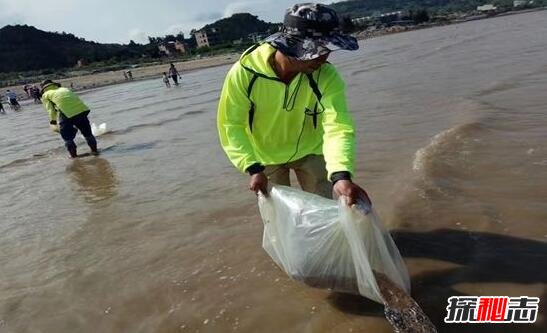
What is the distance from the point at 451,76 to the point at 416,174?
906cm

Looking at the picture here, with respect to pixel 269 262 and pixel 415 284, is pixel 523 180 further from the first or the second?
pixel 269 262

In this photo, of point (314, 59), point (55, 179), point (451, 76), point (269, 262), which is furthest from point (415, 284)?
point (451, 76)

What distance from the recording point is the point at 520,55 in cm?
1549

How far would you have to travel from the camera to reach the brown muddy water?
10.9 feet

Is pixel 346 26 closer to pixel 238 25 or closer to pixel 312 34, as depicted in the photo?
pixel 312 34

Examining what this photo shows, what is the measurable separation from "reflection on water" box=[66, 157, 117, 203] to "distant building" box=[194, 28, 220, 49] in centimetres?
13464

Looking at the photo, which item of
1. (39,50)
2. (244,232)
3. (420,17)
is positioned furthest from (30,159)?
(39,50)

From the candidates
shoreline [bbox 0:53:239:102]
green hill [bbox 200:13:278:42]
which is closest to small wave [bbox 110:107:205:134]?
shoreline [bbox 0:53:239:102]

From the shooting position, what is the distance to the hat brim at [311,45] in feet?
8.95

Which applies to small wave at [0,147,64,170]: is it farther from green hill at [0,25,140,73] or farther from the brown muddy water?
green hill at [0,25,140,73]

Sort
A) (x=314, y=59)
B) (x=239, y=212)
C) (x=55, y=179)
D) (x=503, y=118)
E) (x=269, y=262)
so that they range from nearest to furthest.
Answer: (x=314, y=59)
(x=269, y=262)
(x=239, y=212)
(x=503, y=118)
(x=55, y=179)

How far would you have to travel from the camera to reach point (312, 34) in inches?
109

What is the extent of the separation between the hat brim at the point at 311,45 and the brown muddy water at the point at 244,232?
150 centimetres

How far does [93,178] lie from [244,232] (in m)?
4.55
